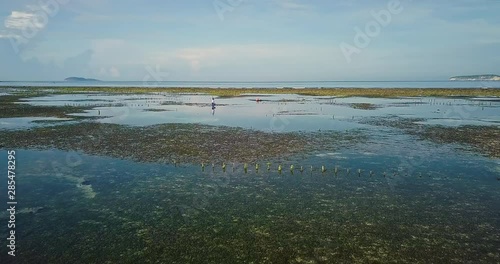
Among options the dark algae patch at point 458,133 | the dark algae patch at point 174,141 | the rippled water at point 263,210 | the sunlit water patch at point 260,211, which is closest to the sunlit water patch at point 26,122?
the dark algae patch at point 174,141

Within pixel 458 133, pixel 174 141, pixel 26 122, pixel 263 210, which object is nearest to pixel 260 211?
pixel 263 210

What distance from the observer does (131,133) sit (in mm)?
32781

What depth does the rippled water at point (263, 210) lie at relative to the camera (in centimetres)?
1104

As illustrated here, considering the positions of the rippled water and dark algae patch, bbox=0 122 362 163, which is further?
dark algae patch, bbox=0 122 362 163

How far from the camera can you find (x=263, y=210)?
47.9 ft

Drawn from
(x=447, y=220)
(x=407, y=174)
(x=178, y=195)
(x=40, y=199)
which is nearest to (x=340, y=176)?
(x=407, y=174)

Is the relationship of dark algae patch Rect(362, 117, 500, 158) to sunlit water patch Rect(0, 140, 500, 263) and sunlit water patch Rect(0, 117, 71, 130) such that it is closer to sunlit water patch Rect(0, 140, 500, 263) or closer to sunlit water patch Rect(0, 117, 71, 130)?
sunlit water patch Rect(0, 140, 500, 263)

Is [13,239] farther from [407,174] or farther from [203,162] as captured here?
[407,174]

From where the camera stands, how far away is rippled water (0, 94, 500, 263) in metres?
11.0

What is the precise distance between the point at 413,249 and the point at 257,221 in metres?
5.74

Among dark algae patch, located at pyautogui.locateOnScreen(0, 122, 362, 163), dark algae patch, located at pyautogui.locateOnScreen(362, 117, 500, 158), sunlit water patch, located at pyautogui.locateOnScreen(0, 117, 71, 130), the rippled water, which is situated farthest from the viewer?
sunlit water patch, located at pyautogui.locateOnScreen(0, 117, 71, 130)

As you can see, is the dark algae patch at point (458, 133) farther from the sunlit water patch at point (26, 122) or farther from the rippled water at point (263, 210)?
the sunlit water patch at point (26, 122)

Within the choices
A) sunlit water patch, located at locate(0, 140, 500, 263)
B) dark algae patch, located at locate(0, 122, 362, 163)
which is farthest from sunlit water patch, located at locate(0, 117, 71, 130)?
sunlit water patch, located at locate(0, 140, 500, 263)

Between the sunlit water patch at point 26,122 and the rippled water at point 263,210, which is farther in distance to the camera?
the sunlit water patch at point 26,122
